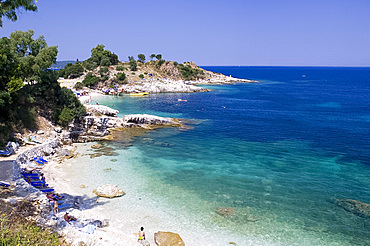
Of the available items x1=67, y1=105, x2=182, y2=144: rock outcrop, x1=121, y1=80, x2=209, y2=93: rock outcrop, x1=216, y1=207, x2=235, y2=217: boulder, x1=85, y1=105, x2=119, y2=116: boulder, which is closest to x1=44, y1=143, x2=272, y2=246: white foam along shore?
x1=216, y1=207, x2=235, y2=217: boulder

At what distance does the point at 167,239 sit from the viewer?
61.0ft

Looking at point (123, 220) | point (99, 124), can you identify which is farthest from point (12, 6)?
point (99, 124)

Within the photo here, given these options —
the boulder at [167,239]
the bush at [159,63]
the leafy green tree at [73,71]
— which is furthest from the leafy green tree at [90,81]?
the boulder at [167,239]

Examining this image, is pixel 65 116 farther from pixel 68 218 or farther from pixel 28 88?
pixel 68 218

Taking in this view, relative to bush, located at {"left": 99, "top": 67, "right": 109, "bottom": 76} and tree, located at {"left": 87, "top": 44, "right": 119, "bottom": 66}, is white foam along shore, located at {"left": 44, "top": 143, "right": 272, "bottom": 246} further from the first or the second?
tree, located at {"left": 87, "top": 44, "right": 119, "bottom": 66}

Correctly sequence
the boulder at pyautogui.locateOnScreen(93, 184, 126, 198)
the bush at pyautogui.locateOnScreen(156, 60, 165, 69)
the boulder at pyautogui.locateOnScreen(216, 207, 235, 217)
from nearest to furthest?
the boulder at pyautogui.locateOnScreen(216, 207, 235, 217)
the boulder at pyautogui.locateOnScreen(93, 184, 126, 198)
the bush at pyautogui.locateOnScreen(156, 60, 165, 69)

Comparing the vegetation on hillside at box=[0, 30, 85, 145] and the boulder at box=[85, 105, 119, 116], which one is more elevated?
the vegetation on hillside at box=[0, 30, 85, 145]

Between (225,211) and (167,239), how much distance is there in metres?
6.09

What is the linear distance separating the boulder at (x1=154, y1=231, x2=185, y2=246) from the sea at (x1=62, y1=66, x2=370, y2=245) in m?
0.68

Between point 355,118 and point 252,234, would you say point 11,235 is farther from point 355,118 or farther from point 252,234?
point 355,118

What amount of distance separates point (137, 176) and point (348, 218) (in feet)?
66.6

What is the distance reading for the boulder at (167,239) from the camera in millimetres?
18234

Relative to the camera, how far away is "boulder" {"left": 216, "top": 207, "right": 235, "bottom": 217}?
22011 millimetres

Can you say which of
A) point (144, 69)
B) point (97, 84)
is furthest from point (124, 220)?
point (144, 69)
